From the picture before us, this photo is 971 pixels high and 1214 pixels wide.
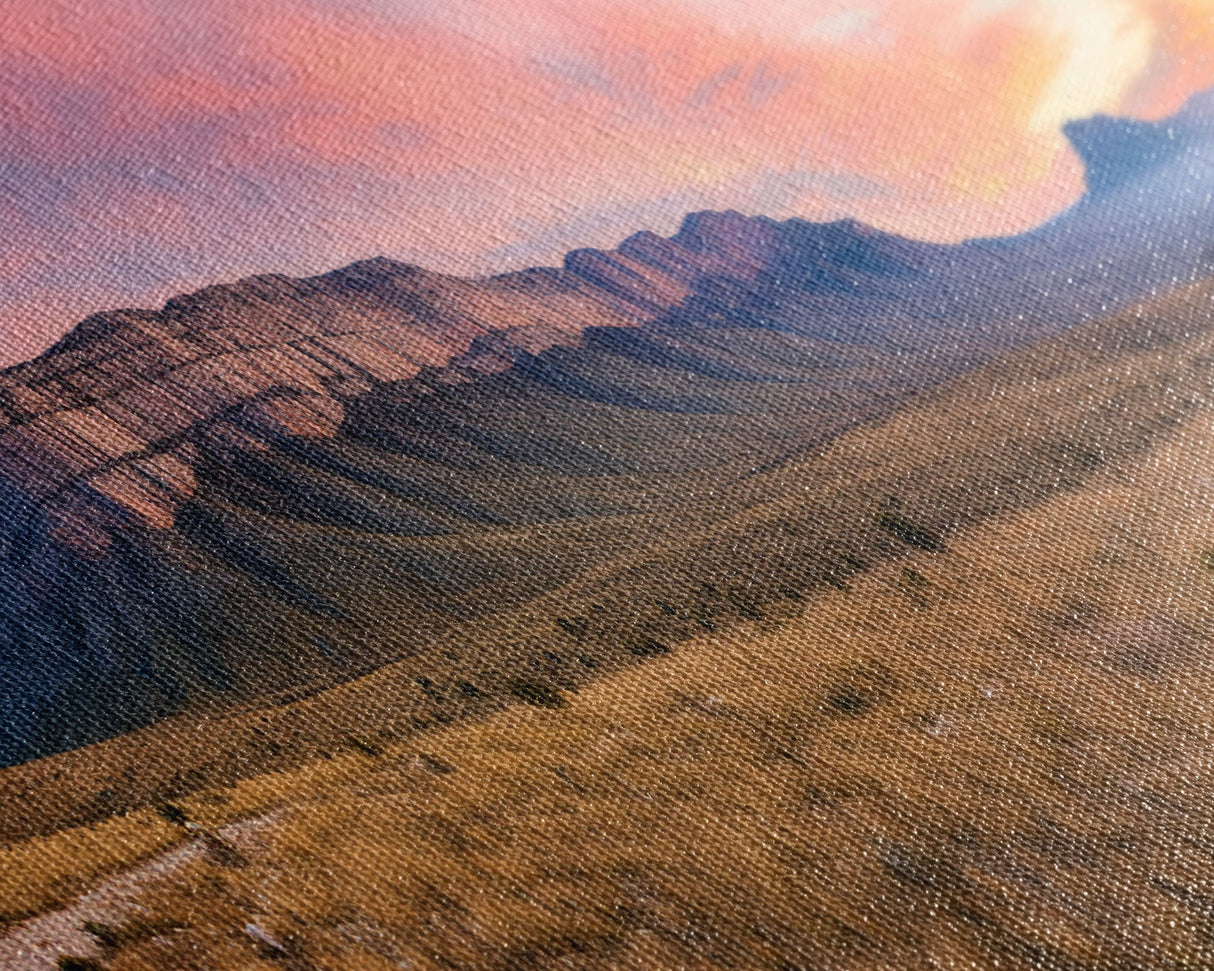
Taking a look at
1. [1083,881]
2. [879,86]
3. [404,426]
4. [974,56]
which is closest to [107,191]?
[404,426]

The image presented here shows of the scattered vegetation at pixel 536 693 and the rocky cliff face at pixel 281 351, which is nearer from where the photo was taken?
the scattered vegetation at pixel 536 693

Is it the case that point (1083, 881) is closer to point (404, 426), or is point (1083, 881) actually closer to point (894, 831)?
point (894, 831)

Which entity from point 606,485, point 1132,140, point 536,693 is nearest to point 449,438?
point 606,485

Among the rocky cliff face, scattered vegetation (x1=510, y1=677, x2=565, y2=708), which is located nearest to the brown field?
scattered vegetation (x1=510, y1=677, x2=565, y2=708)

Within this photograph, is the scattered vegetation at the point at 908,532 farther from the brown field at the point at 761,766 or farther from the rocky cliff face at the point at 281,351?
the rocky cliff face at the point at 281,351

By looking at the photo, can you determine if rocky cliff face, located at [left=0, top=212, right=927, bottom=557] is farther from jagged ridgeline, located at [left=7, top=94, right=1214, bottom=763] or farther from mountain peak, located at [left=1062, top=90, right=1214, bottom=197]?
mountain peak, located at [left=1062, top=90, right=1214, bottom=197]

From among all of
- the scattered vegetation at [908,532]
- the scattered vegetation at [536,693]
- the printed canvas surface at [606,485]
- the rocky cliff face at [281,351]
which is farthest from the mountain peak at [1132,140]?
the scattered vegetation at [536,693]

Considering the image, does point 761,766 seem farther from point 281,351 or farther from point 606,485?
point 281,351

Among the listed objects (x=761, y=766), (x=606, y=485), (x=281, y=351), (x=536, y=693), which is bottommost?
(x=761, y=766)
